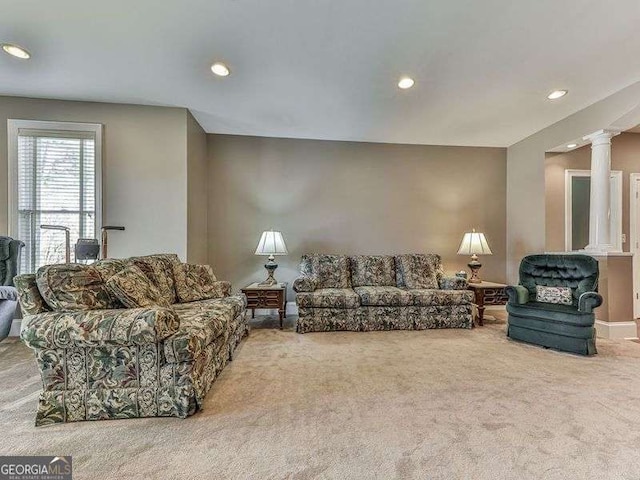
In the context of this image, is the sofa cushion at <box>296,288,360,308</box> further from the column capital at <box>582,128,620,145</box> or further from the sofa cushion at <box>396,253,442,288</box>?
the column capital at <box>582,128,620,145</box>

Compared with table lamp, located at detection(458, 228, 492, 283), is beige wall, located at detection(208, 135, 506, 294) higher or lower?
higher

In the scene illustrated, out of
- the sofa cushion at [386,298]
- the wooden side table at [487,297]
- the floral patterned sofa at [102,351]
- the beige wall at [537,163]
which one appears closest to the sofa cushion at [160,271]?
the floral patterned sofa at [102,351]

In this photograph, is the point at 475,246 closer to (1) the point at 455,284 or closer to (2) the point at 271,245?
(1) the point at 455,284

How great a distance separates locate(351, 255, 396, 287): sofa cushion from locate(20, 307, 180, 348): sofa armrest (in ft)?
9.65

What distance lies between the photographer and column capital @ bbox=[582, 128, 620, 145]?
3.42 m

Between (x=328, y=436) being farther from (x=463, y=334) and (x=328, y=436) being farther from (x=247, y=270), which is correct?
(x=247, y=270)

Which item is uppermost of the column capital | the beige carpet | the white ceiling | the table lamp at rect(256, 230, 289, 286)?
→ the white ceiling

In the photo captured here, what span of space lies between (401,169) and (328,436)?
13.3 ft

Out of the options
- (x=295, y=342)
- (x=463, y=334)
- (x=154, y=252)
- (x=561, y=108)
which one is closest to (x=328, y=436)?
(x=295, y=342)

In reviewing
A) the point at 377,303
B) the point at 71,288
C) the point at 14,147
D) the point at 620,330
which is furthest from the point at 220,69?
the point at 620,330

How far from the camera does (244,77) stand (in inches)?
115

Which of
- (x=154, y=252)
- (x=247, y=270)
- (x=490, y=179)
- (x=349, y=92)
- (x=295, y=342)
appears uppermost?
(x=349, y=92)

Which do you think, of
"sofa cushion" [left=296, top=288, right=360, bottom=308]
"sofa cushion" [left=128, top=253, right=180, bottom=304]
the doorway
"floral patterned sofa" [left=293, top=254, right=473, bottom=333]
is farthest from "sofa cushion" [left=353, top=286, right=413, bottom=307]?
the doorway

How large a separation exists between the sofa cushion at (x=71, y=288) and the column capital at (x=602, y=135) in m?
5.16
